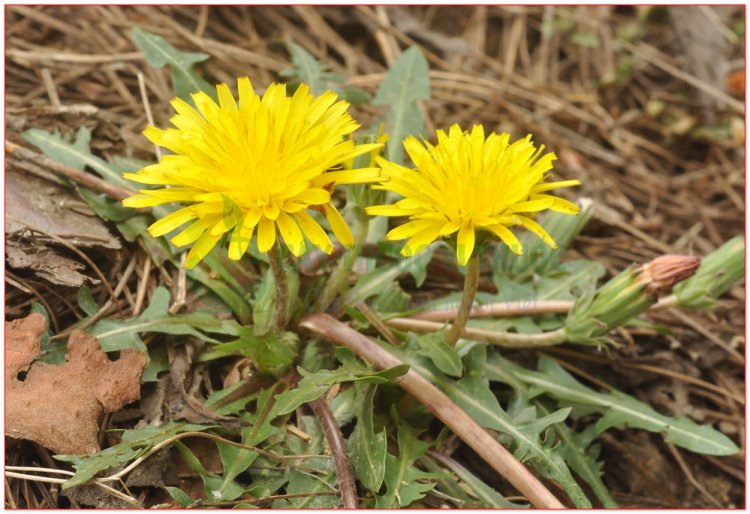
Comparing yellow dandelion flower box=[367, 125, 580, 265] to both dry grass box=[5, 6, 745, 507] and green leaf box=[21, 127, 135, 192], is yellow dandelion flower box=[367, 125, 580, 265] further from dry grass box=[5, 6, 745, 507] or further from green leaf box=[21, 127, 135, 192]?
green leaf box=[21, 127, 135, 192]

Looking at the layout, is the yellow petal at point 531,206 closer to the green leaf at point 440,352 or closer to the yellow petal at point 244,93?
the green leaf at point 440,352

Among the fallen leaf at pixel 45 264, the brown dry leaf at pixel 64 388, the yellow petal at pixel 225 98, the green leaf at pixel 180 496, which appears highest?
the yellow petal at pixel 225 98

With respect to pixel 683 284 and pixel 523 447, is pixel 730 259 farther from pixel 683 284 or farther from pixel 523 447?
pixel 523 447

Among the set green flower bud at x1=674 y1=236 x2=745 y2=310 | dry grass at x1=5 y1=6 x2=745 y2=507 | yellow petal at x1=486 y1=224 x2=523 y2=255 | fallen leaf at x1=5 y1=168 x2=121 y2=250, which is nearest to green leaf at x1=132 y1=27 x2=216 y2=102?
dry grass at x1=5 y1=6 x2=745 y2=507

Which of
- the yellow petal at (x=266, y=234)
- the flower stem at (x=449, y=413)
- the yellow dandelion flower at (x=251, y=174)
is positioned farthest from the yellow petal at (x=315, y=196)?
the flower stem at (x=449, y=413)

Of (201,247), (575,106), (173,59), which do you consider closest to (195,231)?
(201,247)
